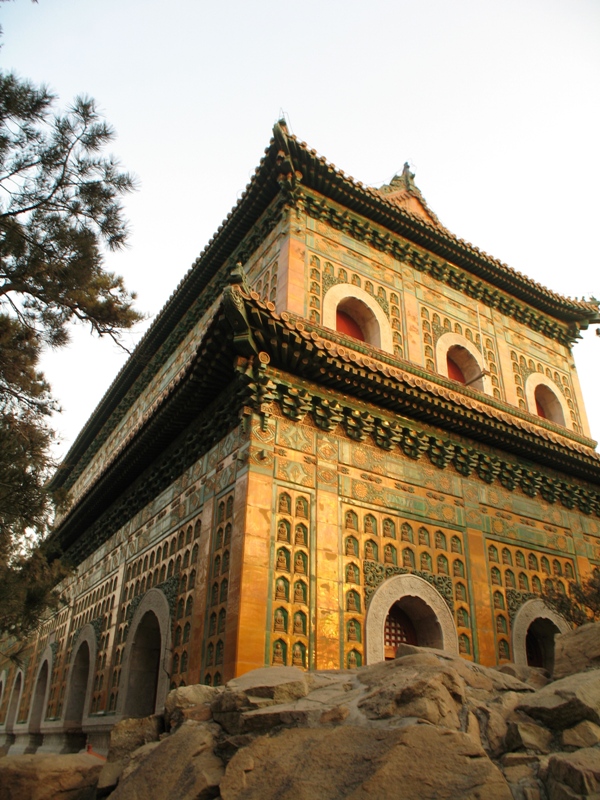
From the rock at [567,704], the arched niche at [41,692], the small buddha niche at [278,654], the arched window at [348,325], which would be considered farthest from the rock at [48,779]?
the arched niche at [41,692]

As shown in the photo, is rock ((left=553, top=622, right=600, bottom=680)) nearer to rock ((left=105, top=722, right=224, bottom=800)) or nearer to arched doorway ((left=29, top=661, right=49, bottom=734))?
rock ((left=105, top=722, right=224, bottom=800))

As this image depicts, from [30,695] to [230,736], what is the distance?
1496 centimetres

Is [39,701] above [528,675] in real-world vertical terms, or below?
above

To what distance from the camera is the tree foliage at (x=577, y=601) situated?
10.5 m

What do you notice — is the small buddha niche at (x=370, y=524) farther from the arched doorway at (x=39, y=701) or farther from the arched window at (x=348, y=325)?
the arched doorway at (x=39, y=701)

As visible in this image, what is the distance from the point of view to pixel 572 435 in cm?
1444

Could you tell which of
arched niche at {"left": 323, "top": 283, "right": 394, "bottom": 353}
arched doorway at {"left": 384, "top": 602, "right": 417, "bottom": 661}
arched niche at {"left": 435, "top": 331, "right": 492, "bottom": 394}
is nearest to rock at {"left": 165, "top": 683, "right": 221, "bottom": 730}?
arched doorway at {"left": 384, "top": 602, "right": 417, "bottom": 661}

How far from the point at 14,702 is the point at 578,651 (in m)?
18.2

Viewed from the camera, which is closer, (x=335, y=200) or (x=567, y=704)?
(x=567, y=704)

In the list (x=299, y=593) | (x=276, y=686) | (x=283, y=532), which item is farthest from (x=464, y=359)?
(x=276, y=686)

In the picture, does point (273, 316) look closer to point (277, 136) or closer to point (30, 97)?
point (30, 97)

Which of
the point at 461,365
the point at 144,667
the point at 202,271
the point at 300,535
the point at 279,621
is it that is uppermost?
the point at 202,271

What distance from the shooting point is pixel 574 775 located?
3773 millimetres

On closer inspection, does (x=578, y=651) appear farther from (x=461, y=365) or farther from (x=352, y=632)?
(x=461, y=365)
